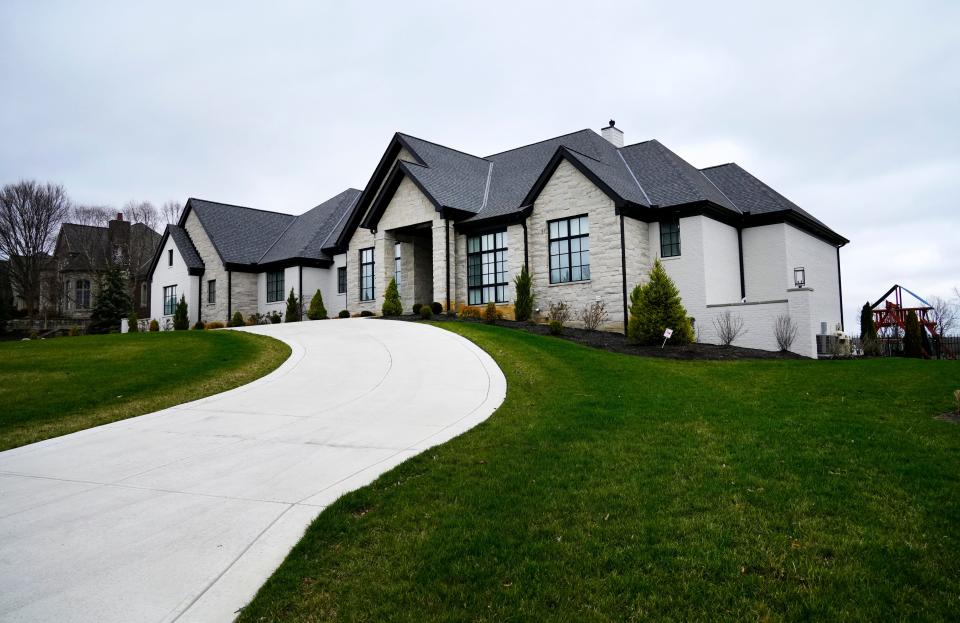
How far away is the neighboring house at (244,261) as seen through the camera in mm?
30156

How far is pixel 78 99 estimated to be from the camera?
84.3 feet

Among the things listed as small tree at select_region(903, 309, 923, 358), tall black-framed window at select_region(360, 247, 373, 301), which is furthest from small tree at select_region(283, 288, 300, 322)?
small tree at select_region(903, 309, 923, 358)

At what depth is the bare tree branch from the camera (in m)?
39.7

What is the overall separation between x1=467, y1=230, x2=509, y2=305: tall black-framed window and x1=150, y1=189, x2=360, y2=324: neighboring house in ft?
29.0

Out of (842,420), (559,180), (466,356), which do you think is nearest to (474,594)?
(842,420)

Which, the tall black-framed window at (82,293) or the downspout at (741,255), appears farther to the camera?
the tall black-framed window at (82,293)

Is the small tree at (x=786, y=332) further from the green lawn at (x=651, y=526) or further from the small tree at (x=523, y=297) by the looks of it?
the green lawn at (x=651, y=526)

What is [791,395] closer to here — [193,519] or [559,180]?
[193,519]

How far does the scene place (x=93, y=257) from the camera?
49.3 m

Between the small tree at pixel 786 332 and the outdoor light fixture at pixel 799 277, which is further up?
the outdoor light fixture at pixel 799 277

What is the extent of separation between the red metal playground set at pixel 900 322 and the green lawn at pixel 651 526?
16.0 meters

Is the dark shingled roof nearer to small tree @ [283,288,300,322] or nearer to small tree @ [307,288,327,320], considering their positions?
small tree @ [283,288,300,322]

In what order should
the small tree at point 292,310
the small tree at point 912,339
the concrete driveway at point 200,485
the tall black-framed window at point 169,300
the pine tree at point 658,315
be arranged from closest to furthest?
the concrete driveway at point 200,485 → the pine tree at point 658,315 → the small tree at point 912,339 → the small tree at point 292,310 → the tall black-framed window at point 169,300

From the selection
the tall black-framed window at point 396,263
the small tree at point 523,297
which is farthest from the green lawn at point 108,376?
the tall black-framed window at point 396,263
